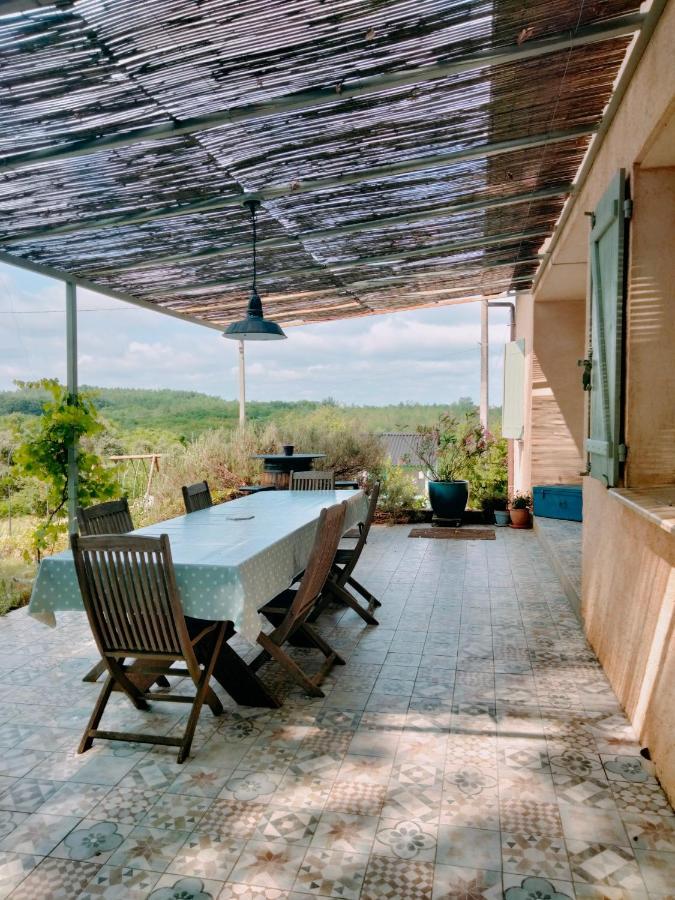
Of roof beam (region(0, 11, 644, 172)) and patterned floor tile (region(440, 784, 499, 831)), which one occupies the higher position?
roof beam (region(0, 11, 644, 172))

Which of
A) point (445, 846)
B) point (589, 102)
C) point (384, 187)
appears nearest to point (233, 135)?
point (384, 187)

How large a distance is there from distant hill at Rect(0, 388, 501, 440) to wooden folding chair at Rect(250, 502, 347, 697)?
6095mm

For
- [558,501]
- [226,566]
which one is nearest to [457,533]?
[558,501]

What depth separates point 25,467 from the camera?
17.9 ft

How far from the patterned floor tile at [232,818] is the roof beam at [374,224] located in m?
4.09

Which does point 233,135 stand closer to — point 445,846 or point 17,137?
point 17,137

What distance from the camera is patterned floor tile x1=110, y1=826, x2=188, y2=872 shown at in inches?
82.4

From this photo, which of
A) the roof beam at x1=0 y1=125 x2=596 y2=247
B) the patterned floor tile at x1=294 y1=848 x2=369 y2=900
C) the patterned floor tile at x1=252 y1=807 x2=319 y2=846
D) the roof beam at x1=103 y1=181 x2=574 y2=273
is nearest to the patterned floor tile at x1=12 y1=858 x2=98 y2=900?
the patterned floor tile at x1=252 y1=807 x2=319 y2=846

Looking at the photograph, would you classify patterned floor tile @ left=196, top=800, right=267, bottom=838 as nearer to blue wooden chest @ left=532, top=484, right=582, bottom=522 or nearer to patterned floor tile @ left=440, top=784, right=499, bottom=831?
patterned floor tile @ left=440, top=784, right=499, bottom=831

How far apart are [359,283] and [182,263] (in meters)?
2.09

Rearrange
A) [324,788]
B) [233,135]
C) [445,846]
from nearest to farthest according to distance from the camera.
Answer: [445,846] → [324,788] → [233,135]

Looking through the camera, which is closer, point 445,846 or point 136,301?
point 445,846

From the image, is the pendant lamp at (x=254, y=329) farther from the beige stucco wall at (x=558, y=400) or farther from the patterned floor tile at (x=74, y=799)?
the beige stucco wall at (x=558, y=400)

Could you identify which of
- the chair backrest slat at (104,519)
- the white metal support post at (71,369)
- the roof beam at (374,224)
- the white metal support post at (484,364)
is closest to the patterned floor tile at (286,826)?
the chair backrest slat at (104,519)
